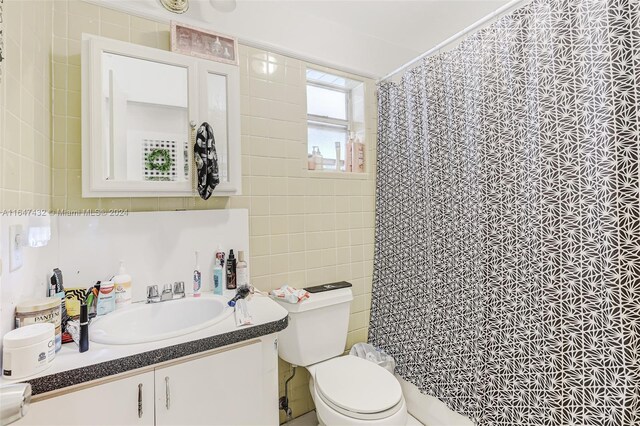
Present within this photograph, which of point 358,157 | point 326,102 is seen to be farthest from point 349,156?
point 326,102

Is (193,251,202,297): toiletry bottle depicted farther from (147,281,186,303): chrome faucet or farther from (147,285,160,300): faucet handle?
(147,285,160,300): faucet handle

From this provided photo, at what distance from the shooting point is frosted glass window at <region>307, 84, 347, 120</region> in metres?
2.01

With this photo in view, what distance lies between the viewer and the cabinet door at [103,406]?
2.52 feet

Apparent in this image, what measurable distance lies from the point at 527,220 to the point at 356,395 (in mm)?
1034

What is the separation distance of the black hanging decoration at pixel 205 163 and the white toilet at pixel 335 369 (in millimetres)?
697

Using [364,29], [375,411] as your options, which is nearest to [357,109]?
[364,29]

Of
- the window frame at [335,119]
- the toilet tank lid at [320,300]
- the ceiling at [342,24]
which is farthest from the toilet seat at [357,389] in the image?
the ceiling at [342,24]

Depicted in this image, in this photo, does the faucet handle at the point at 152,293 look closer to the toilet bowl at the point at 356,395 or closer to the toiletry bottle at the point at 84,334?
the toiletry bottle at the point at 84,334

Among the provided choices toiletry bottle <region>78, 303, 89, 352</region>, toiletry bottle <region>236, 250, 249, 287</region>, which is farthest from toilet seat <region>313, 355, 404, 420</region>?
toiletry bottle <region>78, 303, 89, 352</region>

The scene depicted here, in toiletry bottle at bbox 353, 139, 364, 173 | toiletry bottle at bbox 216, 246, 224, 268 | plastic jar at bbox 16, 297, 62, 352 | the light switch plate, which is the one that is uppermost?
toiletry bottle at bbox 353, 139, 364, 173

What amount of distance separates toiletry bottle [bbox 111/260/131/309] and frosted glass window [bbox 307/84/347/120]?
1.42 metres

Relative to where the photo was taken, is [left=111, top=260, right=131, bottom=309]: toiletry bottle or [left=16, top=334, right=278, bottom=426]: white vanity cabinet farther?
Answer: [left=111, top=260, right=131, bottom=309]: toiletry bottle

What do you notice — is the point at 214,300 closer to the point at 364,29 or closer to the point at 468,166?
the point at 468,166

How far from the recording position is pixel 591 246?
103 cm
